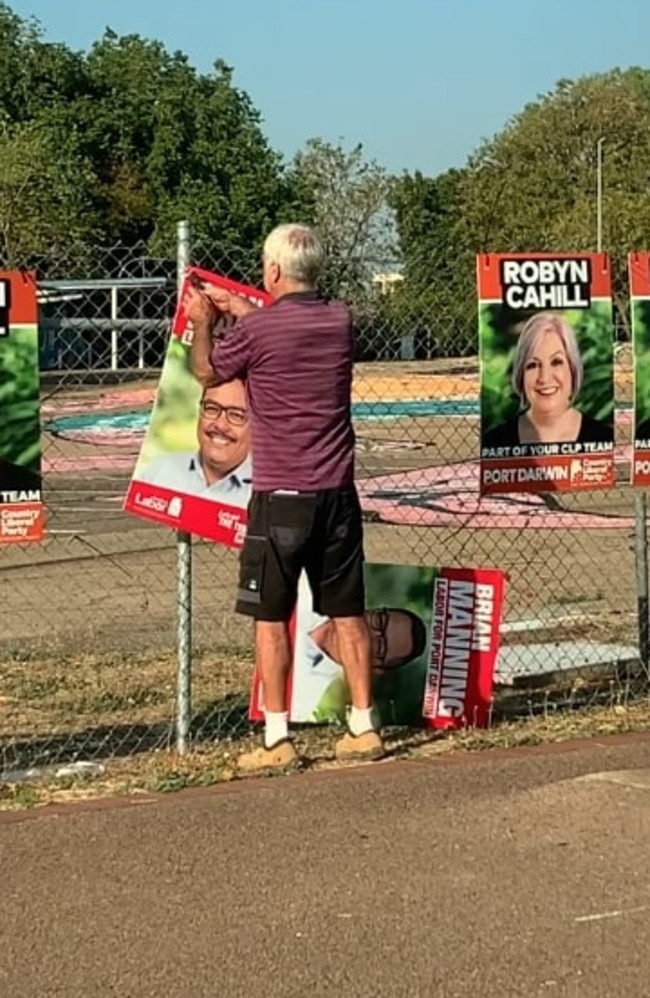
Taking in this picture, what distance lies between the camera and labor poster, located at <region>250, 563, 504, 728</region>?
7879mm

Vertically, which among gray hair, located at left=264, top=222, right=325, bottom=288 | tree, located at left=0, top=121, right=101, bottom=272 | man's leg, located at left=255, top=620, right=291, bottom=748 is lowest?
man's leg, located at left=255, top=620, right=291, bottom=748

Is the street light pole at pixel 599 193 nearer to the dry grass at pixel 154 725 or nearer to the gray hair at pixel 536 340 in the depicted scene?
the dry grass at pixel 154 725

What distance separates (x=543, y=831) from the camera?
6336 mm

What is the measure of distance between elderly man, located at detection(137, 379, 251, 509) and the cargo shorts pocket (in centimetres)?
40

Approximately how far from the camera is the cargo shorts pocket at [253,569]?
702cm

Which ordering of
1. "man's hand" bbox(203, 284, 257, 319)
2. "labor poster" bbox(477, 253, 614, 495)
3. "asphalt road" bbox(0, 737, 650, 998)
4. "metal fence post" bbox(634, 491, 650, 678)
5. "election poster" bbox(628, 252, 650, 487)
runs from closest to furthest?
"asphalt road" bbox(0, 737, 650, 998)
"man's hand" bbox(203, 284, 257, 319)
"labor poster" bbox(477, 253, 614, 495)
"election poster" bbox(628, 252, 650, 487)
"metal fence post" bbox(634, 491, 650, 678)

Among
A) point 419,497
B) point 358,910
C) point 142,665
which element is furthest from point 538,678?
point 419,497

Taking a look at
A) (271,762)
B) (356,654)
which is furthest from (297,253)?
(271,762)

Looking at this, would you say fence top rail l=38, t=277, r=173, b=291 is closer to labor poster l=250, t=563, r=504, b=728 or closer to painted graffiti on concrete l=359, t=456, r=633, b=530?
labor poster l=250, t=563, r=504, b=728

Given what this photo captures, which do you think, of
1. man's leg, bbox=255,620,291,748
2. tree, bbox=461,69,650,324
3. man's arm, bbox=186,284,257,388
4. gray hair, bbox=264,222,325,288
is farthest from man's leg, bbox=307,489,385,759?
tree, bbox=461,69,650,324

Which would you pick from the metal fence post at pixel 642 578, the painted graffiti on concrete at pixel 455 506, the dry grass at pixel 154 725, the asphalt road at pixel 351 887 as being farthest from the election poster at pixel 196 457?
the painted graffiti on concrete at pixel 455 506

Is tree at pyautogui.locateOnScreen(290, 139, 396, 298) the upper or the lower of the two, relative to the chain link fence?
upper

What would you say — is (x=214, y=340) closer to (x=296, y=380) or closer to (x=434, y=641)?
(x=296, y=380)

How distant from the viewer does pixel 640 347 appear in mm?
8422
